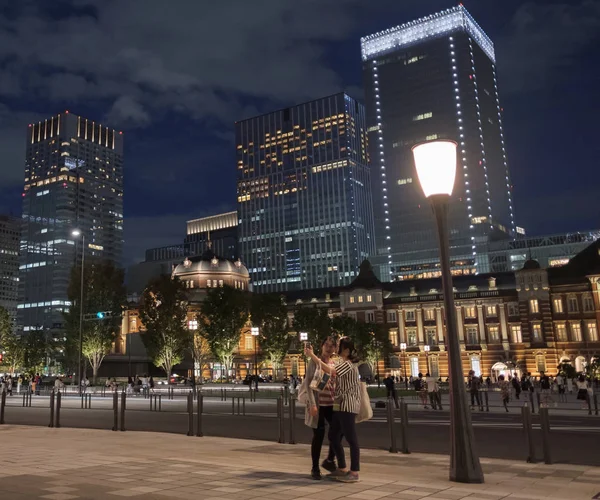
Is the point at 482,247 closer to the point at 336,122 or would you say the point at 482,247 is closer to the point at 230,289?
the point at 336,122

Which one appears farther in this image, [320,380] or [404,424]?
[404,424]

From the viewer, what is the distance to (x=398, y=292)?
96.2m

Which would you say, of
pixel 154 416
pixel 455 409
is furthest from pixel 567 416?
pixel 455 409

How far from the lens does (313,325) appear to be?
233 feet

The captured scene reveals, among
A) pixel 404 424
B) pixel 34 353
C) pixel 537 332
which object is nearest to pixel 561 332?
pixel 537 332

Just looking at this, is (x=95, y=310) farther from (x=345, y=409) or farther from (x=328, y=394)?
(x=345, y=409)

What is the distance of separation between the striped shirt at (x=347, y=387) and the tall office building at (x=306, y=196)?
509 ft

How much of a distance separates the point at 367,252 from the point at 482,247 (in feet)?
118

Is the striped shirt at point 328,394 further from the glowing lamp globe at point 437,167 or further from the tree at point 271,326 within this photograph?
the tree at point 271,326

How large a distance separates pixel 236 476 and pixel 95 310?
57.0 m

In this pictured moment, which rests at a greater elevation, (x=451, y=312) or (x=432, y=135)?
(x=432, y=135)

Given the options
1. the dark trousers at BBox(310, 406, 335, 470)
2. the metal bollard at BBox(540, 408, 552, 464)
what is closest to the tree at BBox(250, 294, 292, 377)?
the metal bollard at BBox(540, 408, 552, 464)

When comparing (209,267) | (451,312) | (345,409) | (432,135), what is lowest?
(345,409)

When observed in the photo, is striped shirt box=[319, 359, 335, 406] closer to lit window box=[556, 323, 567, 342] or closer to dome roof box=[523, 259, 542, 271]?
lit window box=[556, 323, 567, 342]
